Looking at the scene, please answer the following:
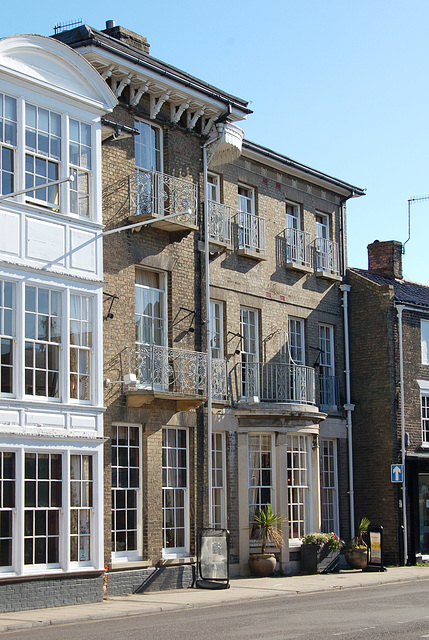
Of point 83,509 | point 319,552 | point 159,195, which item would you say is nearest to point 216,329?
point 159,195

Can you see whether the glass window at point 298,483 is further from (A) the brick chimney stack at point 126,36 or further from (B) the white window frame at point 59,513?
(A) the brick chimney stack at point 126,36

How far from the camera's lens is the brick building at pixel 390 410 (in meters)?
29.3

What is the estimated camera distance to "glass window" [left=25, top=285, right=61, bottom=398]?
18.7m

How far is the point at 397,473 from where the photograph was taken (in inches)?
1126

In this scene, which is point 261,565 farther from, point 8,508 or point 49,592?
point 8,508

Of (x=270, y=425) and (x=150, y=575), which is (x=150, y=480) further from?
(x=270, y=425)

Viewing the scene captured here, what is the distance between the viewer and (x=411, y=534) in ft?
96.3

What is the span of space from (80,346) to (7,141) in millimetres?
4214

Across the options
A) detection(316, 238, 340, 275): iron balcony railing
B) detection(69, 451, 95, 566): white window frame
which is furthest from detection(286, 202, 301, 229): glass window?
detection(69, 451, 95, 566): white window frame

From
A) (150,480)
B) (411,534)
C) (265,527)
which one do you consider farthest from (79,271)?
(411,534)

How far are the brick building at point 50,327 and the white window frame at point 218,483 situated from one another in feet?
17.2

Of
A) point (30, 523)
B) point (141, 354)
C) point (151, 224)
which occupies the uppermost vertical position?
point (151, 224)

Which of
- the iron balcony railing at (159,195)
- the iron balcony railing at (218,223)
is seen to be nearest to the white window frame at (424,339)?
the iron balcony railing at (218,223)

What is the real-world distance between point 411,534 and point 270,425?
22.6ft
